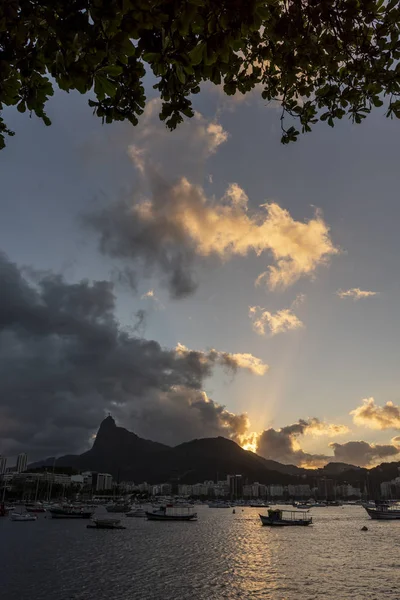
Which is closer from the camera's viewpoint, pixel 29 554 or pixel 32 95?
pixel 32 95

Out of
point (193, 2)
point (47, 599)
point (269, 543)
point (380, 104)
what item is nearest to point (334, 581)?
point (47, 599)

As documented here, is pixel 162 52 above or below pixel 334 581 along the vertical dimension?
above

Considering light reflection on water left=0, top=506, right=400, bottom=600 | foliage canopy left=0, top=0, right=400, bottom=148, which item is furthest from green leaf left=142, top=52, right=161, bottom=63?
light reflection on water left=0, top=506, right=400, bottom=600

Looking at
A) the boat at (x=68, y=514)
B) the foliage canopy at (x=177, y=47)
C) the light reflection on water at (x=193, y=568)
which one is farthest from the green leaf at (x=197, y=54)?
the boat at (x=68, y=514)

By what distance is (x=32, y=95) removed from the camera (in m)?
4.80

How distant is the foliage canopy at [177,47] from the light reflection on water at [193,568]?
113 feet

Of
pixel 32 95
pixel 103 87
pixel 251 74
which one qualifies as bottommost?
pixel 103 87

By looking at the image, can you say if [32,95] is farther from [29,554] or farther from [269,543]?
[269,543]

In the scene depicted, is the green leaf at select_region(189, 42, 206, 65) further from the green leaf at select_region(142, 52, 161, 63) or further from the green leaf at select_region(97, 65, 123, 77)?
the green leaf at select_region(97, 65, 123, 77)

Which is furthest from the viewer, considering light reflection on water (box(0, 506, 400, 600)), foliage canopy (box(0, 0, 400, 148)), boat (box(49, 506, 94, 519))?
boat (box(49, 506, 94, 519))

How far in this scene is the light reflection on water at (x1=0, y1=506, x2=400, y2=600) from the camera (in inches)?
1259

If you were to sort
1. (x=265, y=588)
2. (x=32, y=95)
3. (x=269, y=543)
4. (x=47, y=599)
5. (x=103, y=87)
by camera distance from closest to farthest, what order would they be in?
(x=103, y=87) < (x=32, y=95) < (x=47, y=599) < (x=265, y=588) < (x=269, y=543)

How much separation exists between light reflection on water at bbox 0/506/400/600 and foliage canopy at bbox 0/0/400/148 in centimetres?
3432

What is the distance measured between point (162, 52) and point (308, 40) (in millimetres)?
2627
